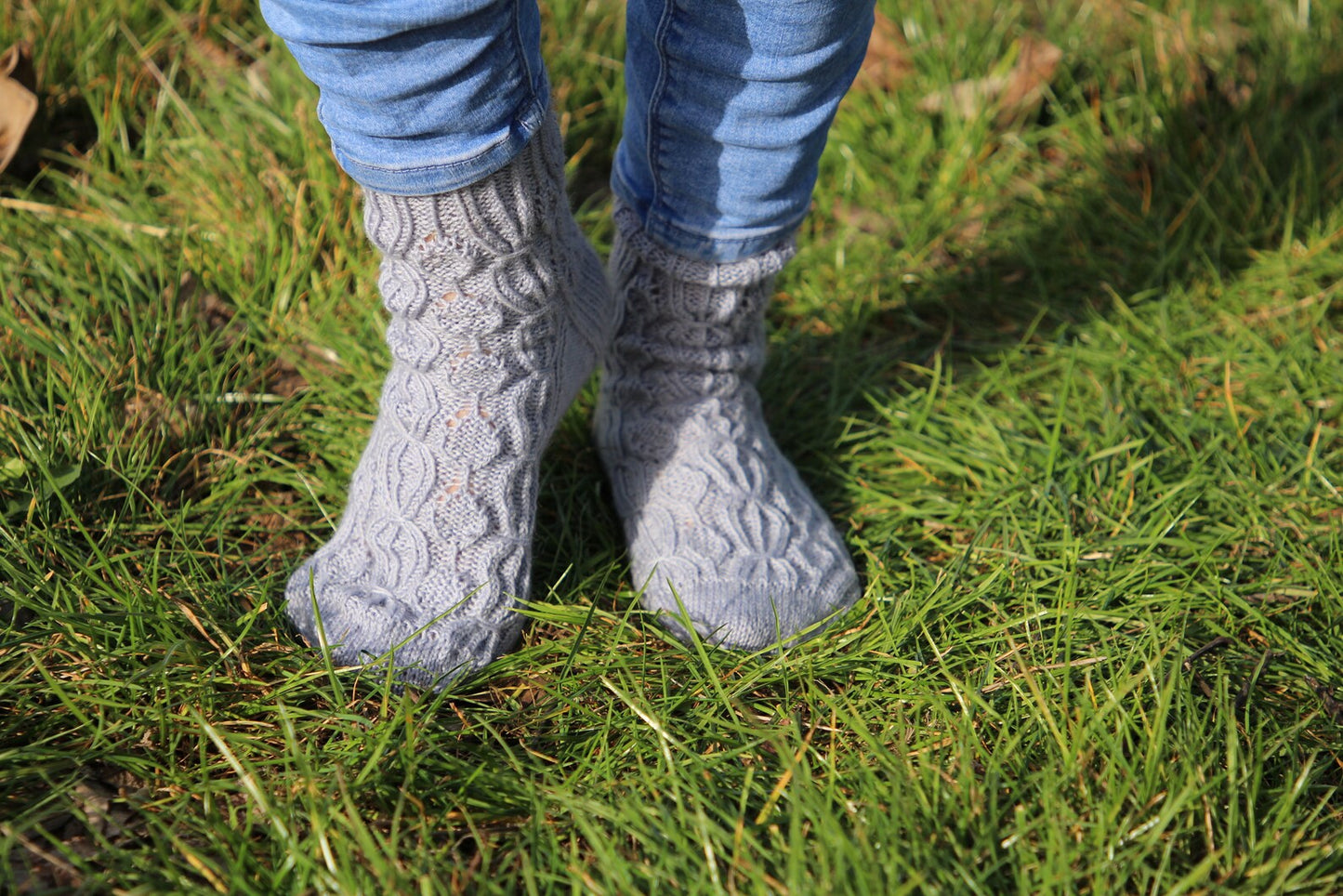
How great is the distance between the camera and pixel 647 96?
91 cm

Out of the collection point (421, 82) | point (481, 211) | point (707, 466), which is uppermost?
point (421, 82)

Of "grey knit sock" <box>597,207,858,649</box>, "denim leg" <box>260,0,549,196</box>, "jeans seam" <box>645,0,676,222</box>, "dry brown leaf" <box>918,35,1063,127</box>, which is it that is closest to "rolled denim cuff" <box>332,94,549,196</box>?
"denim leg" <box>260,0,549,196</box>

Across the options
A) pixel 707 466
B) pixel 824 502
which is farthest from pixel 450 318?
pixel 824 502

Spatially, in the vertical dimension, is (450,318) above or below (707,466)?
above

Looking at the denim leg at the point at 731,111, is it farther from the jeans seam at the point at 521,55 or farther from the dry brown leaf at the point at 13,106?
the dry brown leaf at the point at 13,106

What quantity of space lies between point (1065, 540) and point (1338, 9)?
1521 millimetres

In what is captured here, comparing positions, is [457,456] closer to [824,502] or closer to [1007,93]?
[824,502]

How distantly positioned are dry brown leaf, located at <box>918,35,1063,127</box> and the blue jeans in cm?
88

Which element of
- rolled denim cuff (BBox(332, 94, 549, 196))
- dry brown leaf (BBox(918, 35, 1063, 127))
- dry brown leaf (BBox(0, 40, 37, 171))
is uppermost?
rolled denim cuff (BBox(332, 94, 549, 196))

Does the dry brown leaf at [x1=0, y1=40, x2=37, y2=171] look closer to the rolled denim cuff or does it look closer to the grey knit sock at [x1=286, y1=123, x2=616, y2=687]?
the grey knit sock at [x1=286, y1=123, x2=616, y2=687]

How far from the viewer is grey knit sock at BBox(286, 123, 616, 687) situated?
857mm

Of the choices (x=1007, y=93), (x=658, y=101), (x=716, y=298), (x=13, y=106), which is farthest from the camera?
(x=1007, y=93)

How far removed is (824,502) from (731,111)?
20.3 inches

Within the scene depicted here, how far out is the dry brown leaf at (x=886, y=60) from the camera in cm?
179
